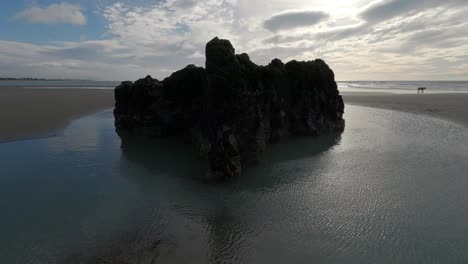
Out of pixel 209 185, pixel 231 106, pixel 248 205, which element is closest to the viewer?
pixel 248 205

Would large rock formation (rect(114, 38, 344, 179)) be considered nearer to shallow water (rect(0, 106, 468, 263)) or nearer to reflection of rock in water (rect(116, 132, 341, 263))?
reflection of rock in water (rect(116, 132, 341, 263))

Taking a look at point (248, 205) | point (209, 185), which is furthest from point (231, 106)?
point (248, 205)

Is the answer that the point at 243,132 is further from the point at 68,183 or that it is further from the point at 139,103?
the point at 139,103

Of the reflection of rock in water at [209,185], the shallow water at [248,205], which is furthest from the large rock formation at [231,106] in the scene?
the shallow water at [248,205]

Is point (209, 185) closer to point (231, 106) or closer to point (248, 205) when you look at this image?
point (248, 205)

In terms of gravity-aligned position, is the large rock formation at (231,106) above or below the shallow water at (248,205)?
above

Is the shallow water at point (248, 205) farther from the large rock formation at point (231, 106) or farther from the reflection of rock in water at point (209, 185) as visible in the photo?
the large rock formation at point (231, 106)
